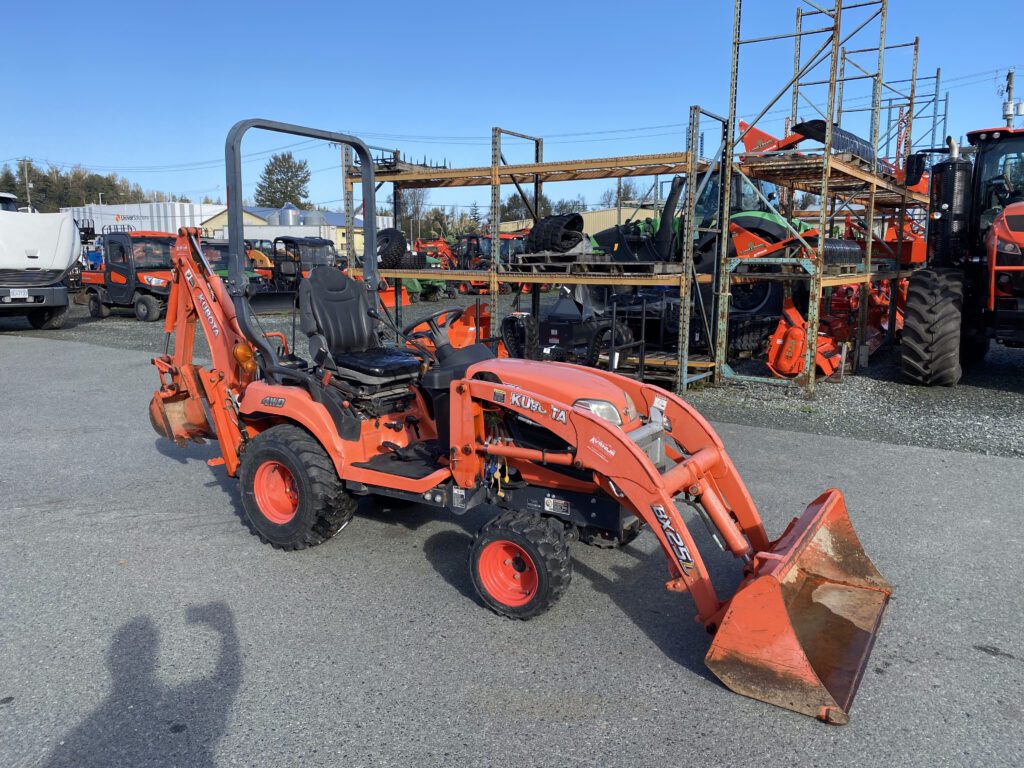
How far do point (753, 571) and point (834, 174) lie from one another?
8114 millimetres

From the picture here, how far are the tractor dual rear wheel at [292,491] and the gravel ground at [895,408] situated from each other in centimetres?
460

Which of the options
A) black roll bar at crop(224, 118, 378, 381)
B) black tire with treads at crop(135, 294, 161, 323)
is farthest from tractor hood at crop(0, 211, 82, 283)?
black roll bar at crop(224, 118, 378, 381)

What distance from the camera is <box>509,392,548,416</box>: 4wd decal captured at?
352 cm

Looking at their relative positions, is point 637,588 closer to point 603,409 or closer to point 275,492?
point 603,409

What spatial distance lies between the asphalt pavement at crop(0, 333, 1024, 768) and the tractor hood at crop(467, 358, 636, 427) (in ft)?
3.22

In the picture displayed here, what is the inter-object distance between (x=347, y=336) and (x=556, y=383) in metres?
1.72

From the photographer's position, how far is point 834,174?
9.96 m

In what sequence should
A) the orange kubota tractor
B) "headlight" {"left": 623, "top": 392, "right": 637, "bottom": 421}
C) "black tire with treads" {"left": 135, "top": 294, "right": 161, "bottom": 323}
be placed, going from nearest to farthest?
the orange kubota tractor
"headlight" {"left": 623, "top": 392, "right": 637, "bottom": 421}
"black tire with treads" {"left": 135, "top": 294, "right": 161, "bottom": 323}

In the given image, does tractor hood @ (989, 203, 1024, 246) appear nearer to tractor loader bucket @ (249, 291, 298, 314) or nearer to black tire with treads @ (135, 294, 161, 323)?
tractor loader bucket @ (249, 291, 298, 314)

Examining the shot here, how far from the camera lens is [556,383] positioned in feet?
12.2

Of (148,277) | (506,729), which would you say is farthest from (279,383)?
(148,277)

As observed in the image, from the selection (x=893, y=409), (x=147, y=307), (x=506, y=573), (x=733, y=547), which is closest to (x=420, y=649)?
(x=506, y=573)

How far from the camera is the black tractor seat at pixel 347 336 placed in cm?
447

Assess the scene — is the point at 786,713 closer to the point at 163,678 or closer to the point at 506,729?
the point at 506,729
